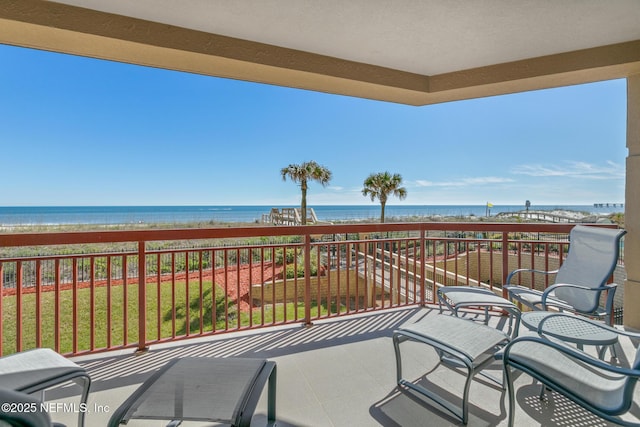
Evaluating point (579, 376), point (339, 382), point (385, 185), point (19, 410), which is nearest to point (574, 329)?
point (579, 376)

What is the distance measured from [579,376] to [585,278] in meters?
1.56

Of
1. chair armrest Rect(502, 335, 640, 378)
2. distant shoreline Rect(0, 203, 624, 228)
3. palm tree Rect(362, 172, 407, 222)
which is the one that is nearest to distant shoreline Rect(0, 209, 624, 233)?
chair armrest Rect(502, 335, 640, 378)

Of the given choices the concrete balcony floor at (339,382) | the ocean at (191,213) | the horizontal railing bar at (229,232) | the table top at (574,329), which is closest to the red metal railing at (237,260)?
the horizontal railing bar at (229,232)

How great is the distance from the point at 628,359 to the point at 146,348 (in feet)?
12.9

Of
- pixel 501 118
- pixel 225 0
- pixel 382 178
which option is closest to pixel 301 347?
pixel 225 0

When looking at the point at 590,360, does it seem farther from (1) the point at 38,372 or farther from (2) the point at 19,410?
(1) the point at 38,372

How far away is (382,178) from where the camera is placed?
55.7 ft

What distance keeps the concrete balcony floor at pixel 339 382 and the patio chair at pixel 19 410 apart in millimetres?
1211

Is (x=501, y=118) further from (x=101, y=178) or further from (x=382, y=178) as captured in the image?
(x=101, y=178)

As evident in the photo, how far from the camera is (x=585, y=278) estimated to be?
7.98ft

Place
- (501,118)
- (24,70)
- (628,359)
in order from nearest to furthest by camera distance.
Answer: (628,359) → (24,70) → (501,118)

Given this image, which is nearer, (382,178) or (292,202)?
(382,178)

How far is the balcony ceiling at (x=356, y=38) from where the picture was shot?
2.04 meters

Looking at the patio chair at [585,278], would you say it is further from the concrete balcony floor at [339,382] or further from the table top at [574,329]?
the concrete balcony floor at [339,382]
